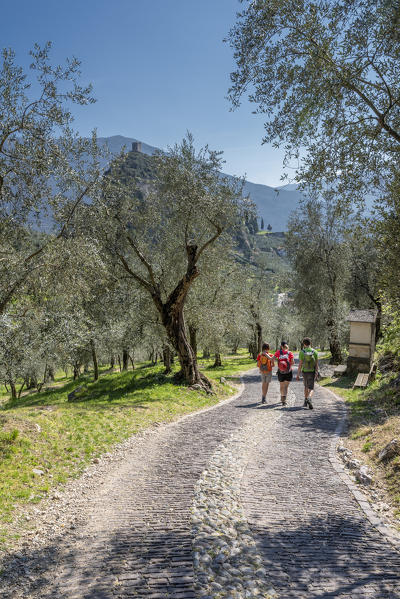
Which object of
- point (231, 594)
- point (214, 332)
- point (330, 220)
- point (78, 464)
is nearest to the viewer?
point (231, 594)

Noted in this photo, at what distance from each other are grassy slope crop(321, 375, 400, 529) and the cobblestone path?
950 millimetres

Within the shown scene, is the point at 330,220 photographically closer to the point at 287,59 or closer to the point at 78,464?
the point at 287,59

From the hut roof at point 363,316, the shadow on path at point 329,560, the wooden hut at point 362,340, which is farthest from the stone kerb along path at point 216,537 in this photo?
the hut roof at point 363,316

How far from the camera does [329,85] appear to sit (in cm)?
862

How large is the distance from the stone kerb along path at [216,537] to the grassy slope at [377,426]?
38.6 inches

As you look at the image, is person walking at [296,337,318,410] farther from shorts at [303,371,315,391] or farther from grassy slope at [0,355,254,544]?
grassy slope at [0,355,254,544]

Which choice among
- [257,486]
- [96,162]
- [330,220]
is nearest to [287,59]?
[96,162]

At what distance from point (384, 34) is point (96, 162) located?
9839 millimetres

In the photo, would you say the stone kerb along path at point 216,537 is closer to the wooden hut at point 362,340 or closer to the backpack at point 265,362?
the backpack at point 265,362

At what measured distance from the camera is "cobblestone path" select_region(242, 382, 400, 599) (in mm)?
5145

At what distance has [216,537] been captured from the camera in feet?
20.7

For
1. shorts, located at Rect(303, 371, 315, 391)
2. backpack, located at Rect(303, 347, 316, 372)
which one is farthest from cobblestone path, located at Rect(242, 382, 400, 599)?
shorts, located at Rect(303, 371, 315, 391)

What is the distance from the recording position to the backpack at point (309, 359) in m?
15.9

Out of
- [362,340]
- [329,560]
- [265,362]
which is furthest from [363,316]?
[329,560]
